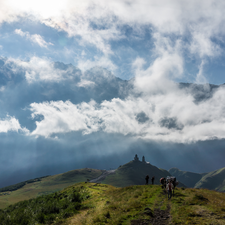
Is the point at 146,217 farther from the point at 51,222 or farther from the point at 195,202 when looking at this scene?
the point at 51,222

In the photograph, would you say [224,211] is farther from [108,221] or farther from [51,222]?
[51,222]

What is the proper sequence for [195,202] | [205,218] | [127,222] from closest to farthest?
[205,218], [127,222], [195,202]

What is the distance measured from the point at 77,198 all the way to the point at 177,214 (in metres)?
24.3

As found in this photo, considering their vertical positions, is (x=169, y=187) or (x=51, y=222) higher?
(x=169, y=187)

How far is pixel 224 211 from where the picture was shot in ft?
59.9

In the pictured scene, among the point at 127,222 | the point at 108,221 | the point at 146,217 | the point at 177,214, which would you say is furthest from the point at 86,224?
the point at 177,214

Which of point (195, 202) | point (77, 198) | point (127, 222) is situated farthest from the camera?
point (77, 198)

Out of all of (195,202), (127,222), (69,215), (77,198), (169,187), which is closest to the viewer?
(127,222)

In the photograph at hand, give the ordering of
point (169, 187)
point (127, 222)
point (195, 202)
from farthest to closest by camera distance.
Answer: point (169, 187) → point (195, 202) → point (127, 222)

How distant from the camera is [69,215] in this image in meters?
24.9

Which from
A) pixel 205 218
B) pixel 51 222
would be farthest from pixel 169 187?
pixel 51 222

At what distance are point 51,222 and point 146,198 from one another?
15.7 meters

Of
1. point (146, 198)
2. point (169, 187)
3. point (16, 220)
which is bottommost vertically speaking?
point (16, 220)

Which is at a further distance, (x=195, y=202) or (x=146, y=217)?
(x=195, y=202)
